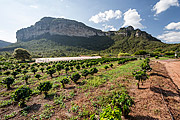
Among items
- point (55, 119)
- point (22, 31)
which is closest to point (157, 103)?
point (55, 119)

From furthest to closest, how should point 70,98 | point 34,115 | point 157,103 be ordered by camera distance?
point 70,98 < point 157,103 < point 34,115

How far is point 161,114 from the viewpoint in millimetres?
5316

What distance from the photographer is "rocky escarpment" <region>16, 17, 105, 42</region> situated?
153 meters

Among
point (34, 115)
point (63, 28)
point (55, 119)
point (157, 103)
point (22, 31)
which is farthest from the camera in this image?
point (22, 31)

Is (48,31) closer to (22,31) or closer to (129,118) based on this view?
(22,31)

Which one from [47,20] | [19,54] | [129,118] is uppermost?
[47,20]

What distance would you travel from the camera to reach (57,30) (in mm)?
152375

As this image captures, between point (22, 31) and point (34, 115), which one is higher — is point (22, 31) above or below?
above

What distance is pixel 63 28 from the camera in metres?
153

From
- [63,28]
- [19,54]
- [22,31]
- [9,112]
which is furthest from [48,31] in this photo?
[9,112]

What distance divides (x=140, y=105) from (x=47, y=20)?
732 ft

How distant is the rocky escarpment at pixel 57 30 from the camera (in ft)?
503

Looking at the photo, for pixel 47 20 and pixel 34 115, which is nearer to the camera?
pixel 34 115

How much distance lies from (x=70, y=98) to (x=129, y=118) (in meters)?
5.79
